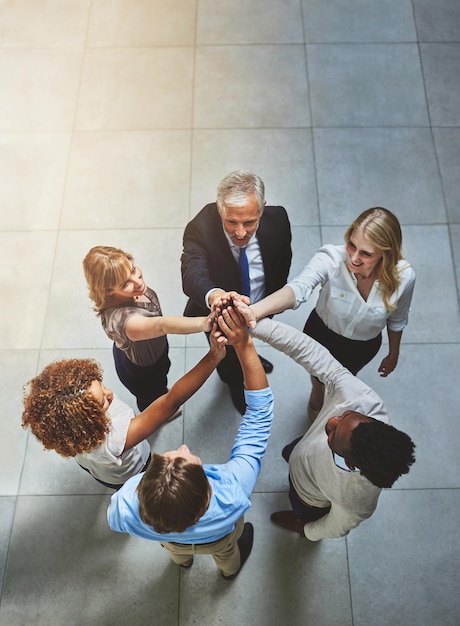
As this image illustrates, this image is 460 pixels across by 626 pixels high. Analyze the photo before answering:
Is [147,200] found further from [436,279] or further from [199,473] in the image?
[199,473]

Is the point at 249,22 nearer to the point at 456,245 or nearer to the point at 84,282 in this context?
the point at 456,245

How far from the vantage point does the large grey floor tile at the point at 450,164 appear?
369 cm

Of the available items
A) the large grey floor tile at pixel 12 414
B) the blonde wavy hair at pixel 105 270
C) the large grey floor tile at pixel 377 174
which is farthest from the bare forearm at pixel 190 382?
the large grey floor tile at pixel 377 174

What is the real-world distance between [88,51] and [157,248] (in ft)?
6.65

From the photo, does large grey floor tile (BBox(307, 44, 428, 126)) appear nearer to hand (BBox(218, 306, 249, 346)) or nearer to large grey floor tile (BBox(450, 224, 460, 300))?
large grey floor tile (BBox(450, 224, 460, 300))

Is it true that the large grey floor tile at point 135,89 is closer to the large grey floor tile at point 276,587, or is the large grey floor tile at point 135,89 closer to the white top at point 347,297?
the white top at point 347,297

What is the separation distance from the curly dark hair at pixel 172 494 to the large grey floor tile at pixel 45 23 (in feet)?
13.3

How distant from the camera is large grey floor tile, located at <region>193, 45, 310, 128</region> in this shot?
404 centimetres

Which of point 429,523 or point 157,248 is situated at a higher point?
point 157,248

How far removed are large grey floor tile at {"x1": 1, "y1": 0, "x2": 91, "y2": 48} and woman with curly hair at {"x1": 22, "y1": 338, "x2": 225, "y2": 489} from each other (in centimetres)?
363

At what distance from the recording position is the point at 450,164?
383 cm

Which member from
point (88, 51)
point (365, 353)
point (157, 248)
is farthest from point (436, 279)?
point (88, 51)

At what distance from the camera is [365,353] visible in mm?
2566

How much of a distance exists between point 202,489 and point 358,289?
1.14m
